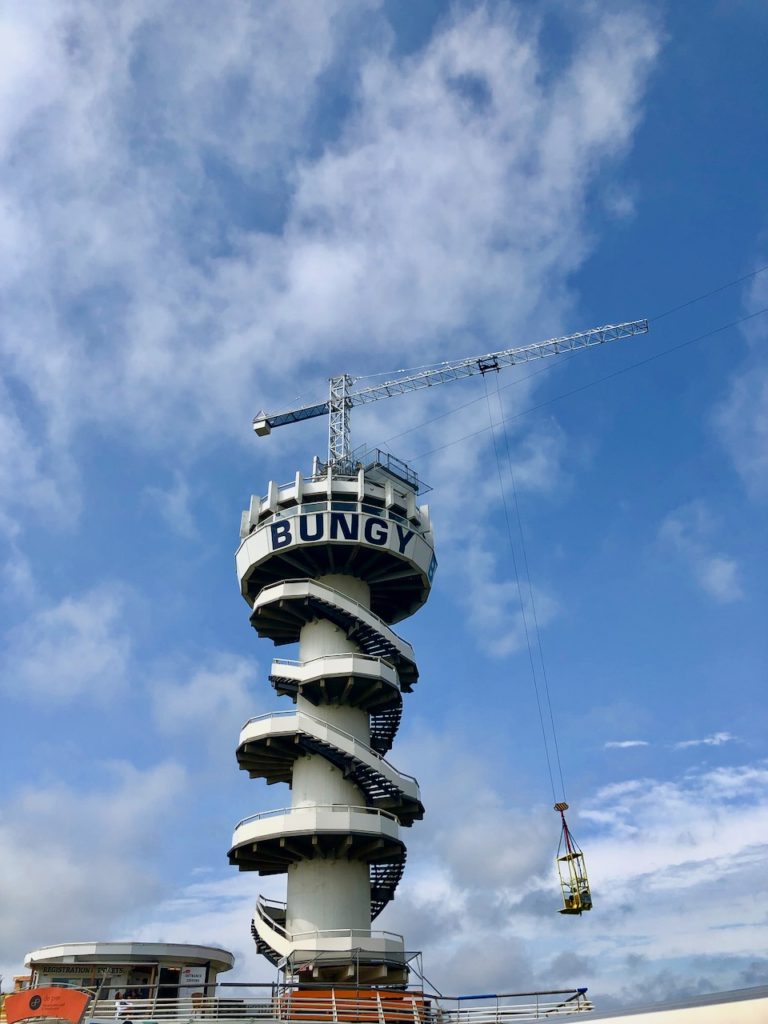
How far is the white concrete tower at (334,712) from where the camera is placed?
144 feet

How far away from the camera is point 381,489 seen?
5741 cm

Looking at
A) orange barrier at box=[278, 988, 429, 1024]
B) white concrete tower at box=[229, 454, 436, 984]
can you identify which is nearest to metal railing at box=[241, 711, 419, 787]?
white concrete tower at box=[229, 454, 436, 984]

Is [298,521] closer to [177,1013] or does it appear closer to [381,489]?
[381,489]

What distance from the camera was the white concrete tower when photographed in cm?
4384

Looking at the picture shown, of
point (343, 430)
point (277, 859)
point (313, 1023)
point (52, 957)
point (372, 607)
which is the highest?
point (343, 430)

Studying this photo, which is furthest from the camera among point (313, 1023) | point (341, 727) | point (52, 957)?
point (341, 727)

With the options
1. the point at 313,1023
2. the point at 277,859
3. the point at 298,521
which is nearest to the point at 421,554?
the point at 298,521

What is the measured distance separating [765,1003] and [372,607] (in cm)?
4851

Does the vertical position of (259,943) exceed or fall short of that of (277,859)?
it falls short

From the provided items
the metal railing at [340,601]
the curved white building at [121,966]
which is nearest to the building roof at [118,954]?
the curved white building at [121,966]

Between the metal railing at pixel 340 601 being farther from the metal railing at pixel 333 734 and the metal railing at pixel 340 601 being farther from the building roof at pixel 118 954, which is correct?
the building roof at pixel 118 954

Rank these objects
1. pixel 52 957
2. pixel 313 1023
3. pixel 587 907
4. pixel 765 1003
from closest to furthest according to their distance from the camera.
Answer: pixel 765 1003 < pixel 313 1023 < pixel 52 957 < pixel 587 907

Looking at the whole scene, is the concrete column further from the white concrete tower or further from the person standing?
the person standing

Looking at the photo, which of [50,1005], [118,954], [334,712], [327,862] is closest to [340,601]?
[334,712]
